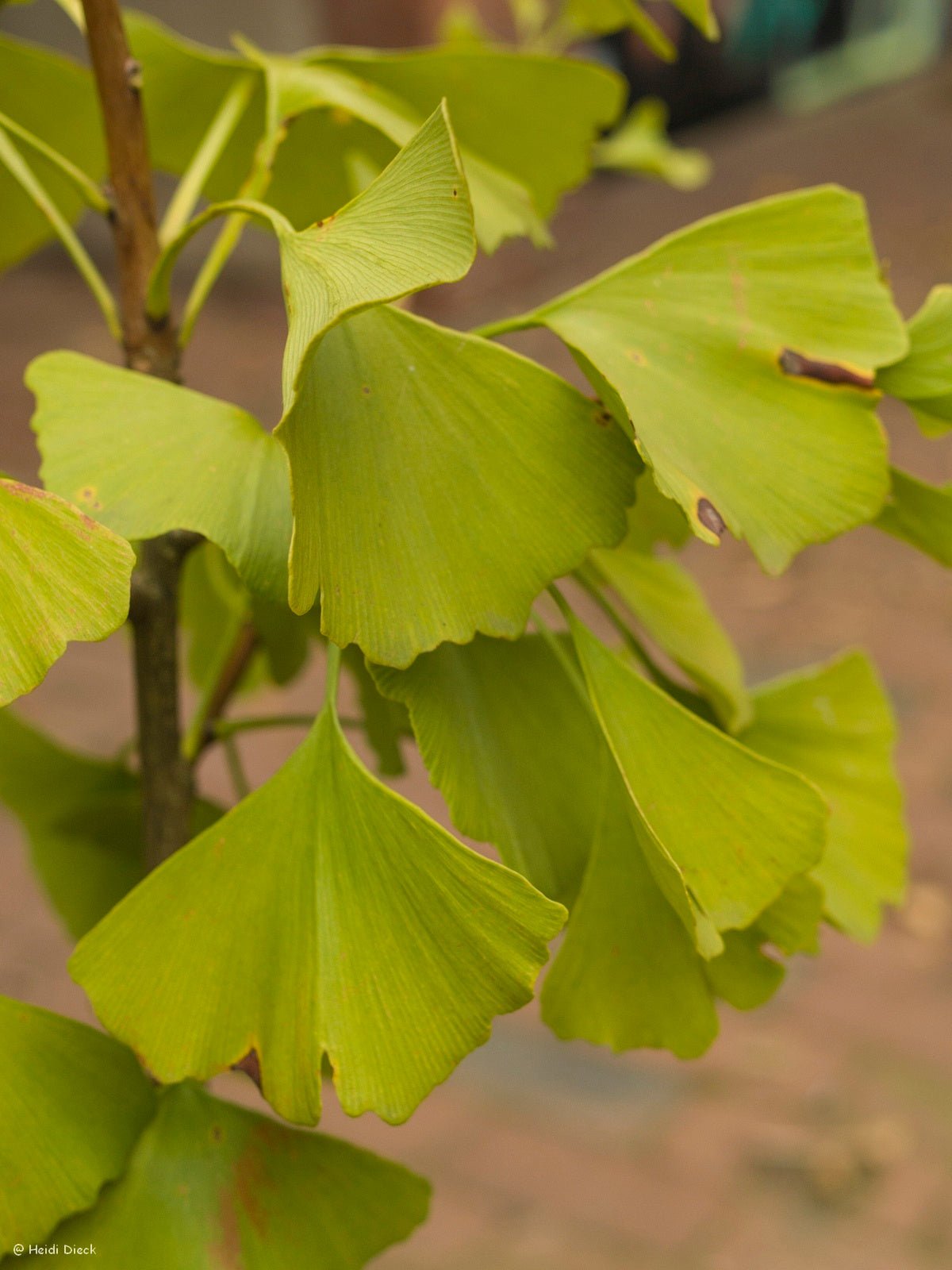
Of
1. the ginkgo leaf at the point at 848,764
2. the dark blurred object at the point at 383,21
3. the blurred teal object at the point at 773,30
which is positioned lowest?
the blurred teal object at the point at 773,30

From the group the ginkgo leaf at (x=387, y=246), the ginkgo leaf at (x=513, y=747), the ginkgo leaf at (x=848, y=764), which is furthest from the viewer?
the ginkgo leaf at (x=848, y=764)

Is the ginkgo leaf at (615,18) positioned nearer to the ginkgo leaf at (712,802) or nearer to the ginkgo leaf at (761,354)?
the ginkgo leaf at (761,354)

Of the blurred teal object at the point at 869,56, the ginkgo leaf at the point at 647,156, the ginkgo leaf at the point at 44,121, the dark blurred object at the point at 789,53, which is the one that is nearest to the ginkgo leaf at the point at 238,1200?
the ginkgo leaf at the point at 44,121

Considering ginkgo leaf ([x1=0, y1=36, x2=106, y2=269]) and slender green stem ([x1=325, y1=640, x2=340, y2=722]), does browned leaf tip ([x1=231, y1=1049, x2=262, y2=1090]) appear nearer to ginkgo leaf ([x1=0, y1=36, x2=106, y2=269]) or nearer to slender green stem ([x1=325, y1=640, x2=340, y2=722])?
slender green stem ([x1=325, y1=640, x2=340, y2=722])

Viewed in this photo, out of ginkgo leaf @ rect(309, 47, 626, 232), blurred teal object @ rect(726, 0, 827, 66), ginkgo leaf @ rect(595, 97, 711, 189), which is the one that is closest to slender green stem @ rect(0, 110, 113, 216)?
ginkgo leaf @ rect(309, 47, 626, 232)

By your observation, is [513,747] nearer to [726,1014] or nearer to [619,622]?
[619,622]

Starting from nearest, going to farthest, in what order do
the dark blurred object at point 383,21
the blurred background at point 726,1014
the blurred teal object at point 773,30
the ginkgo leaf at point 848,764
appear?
the ginkgo leaf at point 848,764
the blurred background at point 726,1014
the dark blurred object at point 383,21
the blurred teal object at point 773,30

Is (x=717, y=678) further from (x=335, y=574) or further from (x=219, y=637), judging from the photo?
(x=219, y=637)
